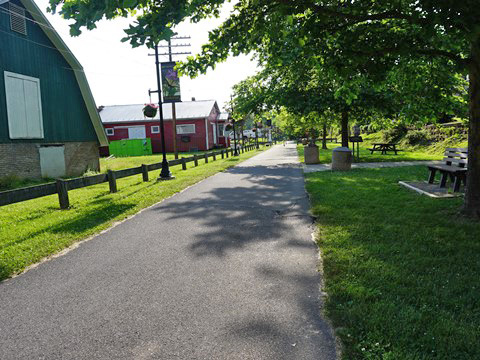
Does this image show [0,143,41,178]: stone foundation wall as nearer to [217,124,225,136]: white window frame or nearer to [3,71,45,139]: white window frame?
[3,71,45,139]: white window frame

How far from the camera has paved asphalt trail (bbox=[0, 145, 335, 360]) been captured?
269cm

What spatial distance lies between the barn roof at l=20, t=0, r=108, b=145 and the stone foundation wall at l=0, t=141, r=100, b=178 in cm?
100

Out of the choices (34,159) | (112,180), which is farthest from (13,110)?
(112,180)

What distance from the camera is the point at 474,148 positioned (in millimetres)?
6000

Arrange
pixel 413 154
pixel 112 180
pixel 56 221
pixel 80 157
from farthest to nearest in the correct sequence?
pixel 413 154 < pixel 80 157 < pixel 112 180 < pixel 56 221

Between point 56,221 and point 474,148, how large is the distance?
7.93 meters

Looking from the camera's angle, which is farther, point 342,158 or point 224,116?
point 224,116

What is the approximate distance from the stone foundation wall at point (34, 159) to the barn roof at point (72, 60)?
1.00m

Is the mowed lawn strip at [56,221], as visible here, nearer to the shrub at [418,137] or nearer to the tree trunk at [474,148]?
the tree trunk at [474,148]

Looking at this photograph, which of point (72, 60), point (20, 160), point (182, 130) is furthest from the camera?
point (182, 130)

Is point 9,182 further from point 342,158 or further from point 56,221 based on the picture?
point 342,158

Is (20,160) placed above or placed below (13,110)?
below

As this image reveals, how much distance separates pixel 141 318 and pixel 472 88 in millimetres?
6327

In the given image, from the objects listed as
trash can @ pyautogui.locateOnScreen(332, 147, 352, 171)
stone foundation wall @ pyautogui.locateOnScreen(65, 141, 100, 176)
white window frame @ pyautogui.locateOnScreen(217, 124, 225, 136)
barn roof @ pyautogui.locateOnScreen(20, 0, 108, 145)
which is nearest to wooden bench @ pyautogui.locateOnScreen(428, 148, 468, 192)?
trash can @ pyautogui.locateOnScreen(332, 147, 352, 171)
